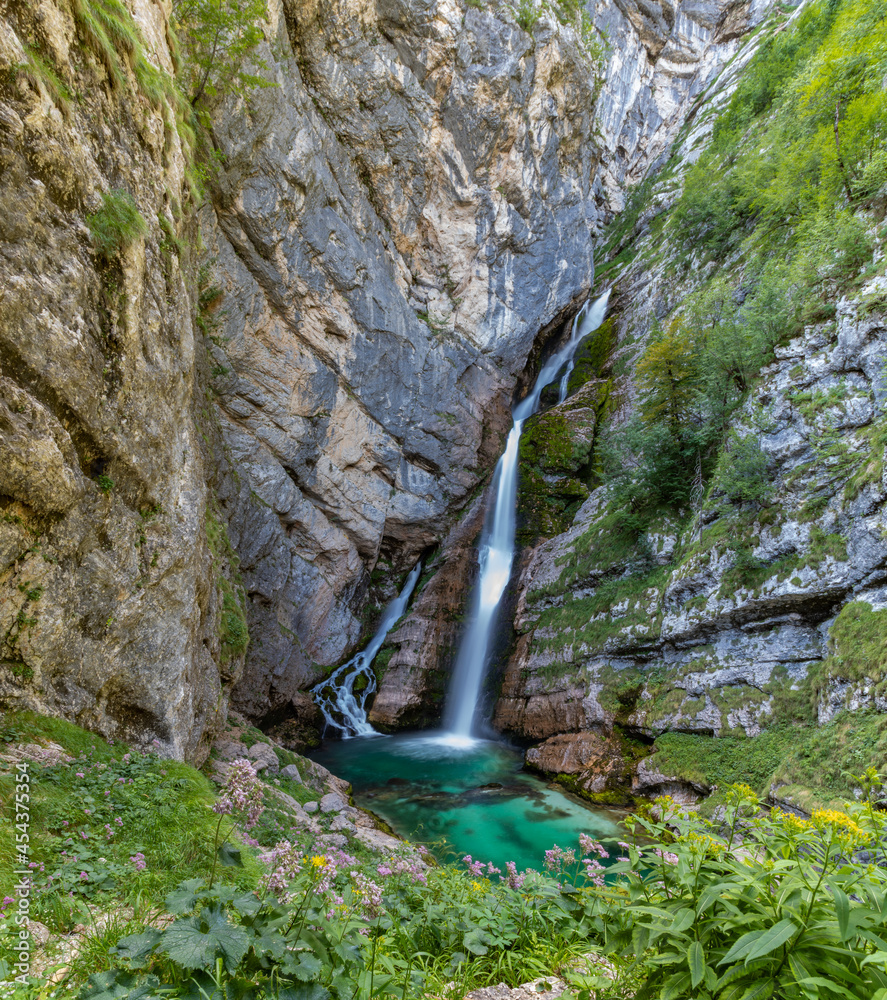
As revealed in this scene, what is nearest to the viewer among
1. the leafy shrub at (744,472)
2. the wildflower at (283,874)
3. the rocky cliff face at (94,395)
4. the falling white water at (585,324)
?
the wildflower at (283,874)

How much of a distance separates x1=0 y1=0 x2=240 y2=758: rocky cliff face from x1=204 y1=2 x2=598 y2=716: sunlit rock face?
7.63m

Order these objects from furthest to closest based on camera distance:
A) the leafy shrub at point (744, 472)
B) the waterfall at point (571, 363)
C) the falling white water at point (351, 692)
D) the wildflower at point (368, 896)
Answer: the waterfall at point (571, 363) < the falling white water at point (351, 692) < the leafy shrub at point (744, 472) < the wildflower at point (368, 896)

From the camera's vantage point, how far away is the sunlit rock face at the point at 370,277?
50.9ft

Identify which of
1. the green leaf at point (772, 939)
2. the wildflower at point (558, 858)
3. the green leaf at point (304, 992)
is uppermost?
the green leaf at point (772, 939)

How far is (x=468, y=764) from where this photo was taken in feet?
45.3

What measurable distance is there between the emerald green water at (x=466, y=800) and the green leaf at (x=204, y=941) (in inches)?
264

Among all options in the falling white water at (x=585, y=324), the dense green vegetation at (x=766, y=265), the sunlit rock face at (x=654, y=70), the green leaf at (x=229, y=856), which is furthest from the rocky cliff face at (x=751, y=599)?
the sunlit rock face at (x=654, y=70)

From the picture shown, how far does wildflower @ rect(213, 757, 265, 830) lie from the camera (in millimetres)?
2246

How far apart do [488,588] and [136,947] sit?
18.1 meters

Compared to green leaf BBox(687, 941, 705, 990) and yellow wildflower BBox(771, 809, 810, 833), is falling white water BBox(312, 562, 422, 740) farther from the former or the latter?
green leaf BBox(687, 941, 705, 990)

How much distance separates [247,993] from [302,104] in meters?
20.6

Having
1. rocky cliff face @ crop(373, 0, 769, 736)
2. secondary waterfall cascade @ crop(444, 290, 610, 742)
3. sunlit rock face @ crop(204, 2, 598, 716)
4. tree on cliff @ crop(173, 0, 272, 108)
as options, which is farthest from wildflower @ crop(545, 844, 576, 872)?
rocky cliff face @ crop(373, 0, 769, 736)

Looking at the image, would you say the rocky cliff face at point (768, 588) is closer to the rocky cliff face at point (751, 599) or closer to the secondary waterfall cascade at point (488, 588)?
the rocky cliff face at point (751, 599)

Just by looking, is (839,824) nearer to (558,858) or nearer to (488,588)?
(558,858)
